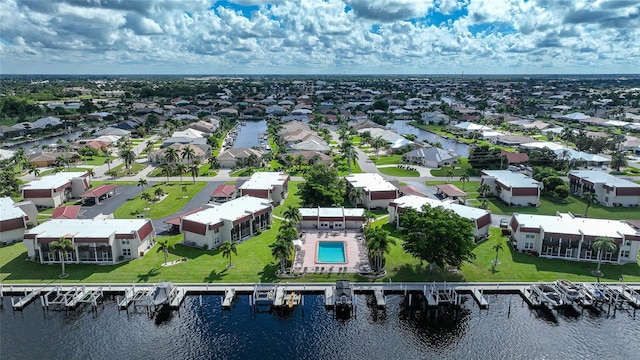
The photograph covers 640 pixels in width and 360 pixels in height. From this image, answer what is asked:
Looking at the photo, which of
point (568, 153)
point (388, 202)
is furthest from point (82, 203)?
point (568, 153)

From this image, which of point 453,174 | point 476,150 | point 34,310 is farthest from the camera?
point 476,150

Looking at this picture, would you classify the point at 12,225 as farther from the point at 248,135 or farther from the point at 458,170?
the point at 248,135

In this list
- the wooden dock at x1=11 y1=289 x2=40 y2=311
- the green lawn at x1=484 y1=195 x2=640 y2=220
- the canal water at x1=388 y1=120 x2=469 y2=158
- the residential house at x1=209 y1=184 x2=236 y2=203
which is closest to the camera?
the wooden dock at x1=11 y1=289 x2=40 y2=311

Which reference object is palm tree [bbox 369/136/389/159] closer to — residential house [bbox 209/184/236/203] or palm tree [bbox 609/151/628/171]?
palm tree [bbox 609/151/628/171]

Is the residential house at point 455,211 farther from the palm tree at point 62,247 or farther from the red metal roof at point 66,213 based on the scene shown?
the red metal roof at point 66,213

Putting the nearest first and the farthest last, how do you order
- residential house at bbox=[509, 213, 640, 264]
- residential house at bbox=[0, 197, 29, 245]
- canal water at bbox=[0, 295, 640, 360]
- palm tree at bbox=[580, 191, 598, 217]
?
canal water at bbox=[0, 295, 640, 360] < residential house at bbox=[509, 213, 640, 264] < residential house at bbox=[0, 197, 29, 245] < palm tree at bbox=[580, 191, 598, 217]

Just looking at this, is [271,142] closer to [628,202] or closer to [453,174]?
[453,174]

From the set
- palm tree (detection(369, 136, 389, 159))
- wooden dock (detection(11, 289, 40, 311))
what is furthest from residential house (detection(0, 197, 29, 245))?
palm tree (detection(369, 136, 389, 159))

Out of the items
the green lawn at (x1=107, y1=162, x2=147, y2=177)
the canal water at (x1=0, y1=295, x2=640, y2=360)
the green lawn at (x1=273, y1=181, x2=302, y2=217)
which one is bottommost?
the canal water at (x1=0, y1=295, x2=640, y2=360)
